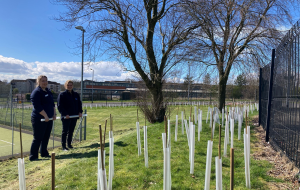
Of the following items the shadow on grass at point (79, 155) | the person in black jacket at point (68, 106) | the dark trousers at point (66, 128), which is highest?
the person in black jacket at point (68, 106)

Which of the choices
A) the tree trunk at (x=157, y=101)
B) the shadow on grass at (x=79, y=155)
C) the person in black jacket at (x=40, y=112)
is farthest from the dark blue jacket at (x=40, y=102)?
the tree trunk at (x=157, y=101)

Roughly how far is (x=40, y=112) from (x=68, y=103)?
104 cm

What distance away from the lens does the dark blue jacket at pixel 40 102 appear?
455 cm

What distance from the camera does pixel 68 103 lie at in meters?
5.59

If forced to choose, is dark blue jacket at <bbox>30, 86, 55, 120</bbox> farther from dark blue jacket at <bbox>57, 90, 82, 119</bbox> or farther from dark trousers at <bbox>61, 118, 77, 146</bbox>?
dark trousers at <bbox>61, 118, 77, 146</bbox>

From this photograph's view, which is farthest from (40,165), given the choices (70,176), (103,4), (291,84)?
(103,4)

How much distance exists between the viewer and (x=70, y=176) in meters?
3.61

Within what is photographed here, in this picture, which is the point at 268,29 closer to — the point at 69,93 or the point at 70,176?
the point at 69,93

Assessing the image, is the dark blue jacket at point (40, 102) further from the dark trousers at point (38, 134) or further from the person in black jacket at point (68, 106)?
the person in black jacket at point (68, 106)

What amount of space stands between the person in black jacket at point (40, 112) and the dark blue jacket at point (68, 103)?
41cm

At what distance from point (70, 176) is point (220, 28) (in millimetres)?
9982

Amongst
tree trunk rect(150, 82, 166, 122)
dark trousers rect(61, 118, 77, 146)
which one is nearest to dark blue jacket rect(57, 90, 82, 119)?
dark trousers rect(61, 118, 77, 146)

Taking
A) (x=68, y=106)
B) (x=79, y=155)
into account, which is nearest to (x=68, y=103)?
(x=68, y=106)

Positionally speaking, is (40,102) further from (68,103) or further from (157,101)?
(157,101)
